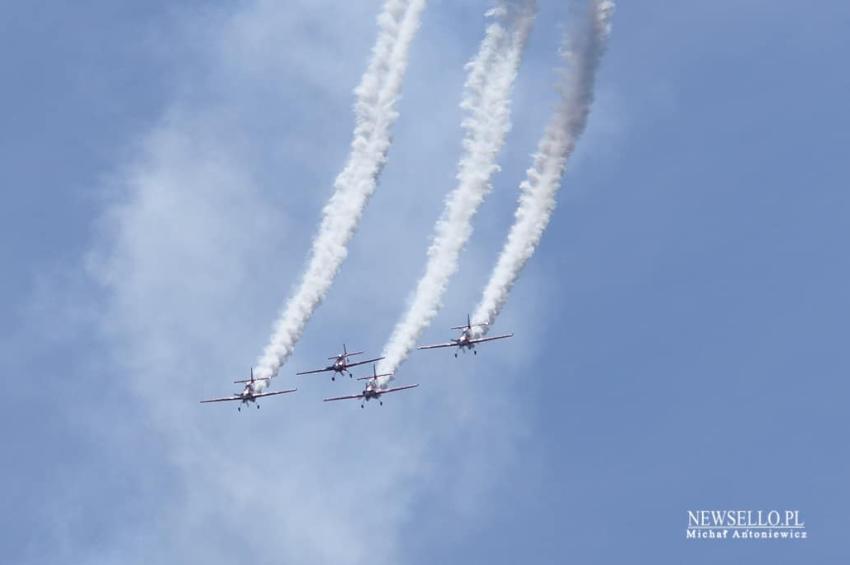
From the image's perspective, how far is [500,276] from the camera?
315 ft

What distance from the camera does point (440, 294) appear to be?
96500 mm

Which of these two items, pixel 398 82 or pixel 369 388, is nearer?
pixel 398 82

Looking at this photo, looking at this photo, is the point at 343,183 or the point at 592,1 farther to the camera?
the point at 343,183

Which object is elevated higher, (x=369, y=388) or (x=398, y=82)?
(x=398, y=82)

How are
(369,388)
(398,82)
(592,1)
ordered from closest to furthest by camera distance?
(592,1) < (398,82) < (369,388)

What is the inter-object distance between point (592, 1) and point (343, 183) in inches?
567

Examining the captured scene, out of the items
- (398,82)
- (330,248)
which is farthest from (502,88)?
(330,248)

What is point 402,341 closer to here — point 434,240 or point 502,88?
point 434,240

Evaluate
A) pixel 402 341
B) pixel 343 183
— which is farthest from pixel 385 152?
→ pixel 402 341

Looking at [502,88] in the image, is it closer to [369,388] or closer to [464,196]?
[464,196]

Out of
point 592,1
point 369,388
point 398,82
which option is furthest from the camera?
point 369,388

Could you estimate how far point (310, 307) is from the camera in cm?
9712

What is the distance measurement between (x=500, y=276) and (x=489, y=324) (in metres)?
2.76

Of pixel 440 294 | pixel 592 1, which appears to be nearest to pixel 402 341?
pixel 440 294
